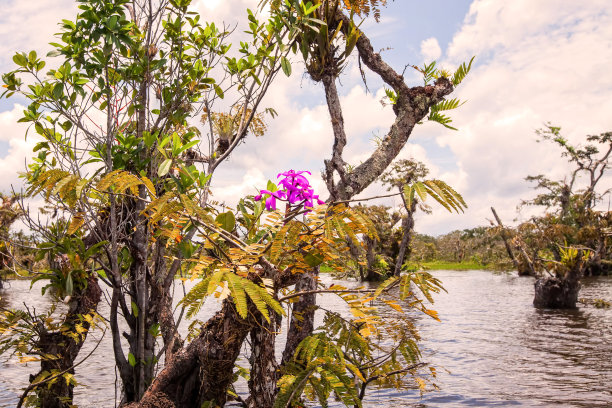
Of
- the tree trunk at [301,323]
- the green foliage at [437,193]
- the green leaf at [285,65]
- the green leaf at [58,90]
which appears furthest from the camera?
the tree trunk at [301,323]

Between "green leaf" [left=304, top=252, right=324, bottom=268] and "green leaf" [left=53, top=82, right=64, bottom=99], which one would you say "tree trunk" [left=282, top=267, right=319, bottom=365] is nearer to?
"green leaf" [left=304, top=252, right=324, bottom=268]

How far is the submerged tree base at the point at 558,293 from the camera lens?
15062mm

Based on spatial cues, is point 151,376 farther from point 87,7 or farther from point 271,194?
point 87,7

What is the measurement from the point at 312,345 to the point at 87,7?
3.11m

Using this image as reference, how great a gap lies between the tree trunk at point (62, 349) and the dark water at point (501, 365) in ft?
5.91

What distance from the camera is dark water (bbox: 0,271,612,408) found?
20.5 feet

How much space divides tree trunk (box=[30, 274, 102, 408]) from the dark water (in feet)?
5.91

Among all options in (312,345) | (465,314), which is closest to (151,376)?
(312,345)

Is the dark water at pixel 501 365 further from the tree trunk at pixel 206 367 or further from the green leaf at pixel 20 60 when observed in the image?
the green leaf at pixel 20 60

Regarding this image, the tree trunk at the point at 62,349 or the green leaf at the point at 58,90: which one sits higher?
the green leaf at the point at 58,90

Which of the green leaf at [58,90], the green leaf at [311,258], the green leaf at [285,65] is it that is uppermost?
the green leaf at [285,65]

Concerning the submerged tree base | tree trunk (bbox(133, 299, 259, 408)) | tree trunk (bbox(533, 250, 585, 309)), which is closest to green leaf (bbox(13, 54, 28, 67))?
tree trunk (bbox(133, 299, 259, 408))

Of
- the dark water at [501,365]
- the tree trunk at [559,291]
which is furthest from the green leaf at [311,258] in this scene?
the tree trunk at [559,291]

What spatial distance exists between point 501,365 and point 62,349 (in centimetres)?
694
